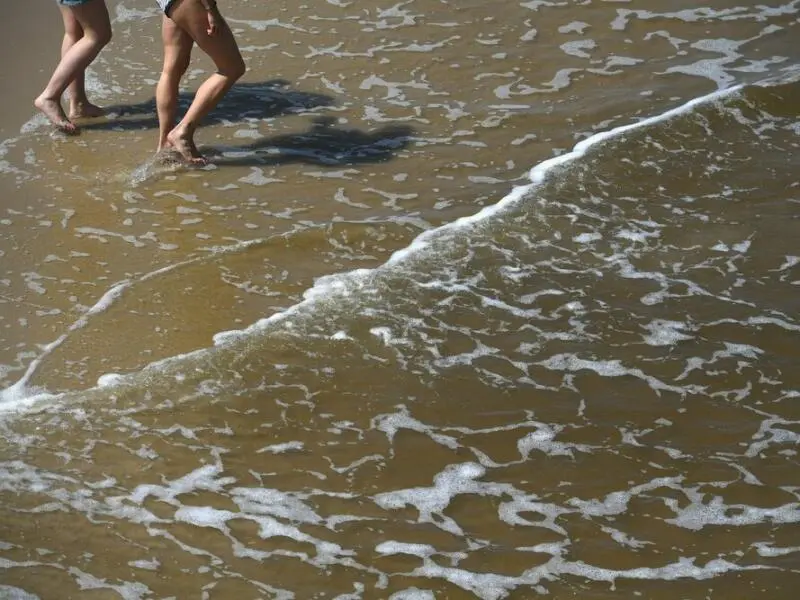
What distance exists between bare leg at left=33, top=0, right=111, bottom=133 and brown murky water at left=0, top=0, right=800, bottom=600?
0.24 meters

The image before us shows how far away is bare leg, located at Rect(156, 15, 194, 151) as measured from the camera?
25.1 ft

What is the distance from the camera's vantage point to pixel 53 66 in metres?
9.73

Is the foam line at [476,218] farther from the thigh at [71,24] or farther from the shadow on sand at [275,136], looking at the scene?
the thigh at [71,24]

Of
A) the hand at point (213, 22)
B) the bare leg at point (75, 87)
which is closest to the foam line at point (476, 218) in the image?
the hand at point (213, 22)

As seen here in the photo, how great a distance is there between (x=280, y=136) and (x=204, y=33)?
1265 millimetres

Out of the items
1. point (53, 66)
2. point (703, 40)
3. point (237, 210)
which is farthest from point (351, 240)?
point (703, 40)

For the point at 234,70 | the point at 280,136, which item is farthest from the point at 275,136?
the point at 234,70

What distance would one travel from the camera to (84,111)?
877 cm

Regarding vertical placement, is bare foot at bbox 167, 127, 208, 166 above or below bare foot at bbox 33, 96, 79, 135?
below

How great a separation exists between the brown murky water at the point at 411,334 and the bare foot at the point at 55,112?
0.15 metres

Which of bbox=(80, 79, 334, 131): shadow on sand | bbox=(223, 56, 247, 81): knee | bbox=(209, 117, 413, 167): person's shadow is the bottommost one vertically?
bbox=(209, 117, 413, 167): person's shadow

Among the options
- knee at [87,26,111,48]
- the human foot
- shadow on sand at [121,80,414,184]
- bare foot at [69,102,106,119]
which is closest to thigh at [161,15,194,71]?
the human foot

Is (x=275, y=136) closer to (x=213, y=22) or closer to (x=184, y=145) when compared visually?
(x=184, y=145)

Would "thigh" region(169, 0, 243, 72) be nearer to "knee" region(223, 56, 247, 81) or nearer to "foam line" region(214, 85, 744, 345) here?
"knee" region(223, 56, 247, 81)
